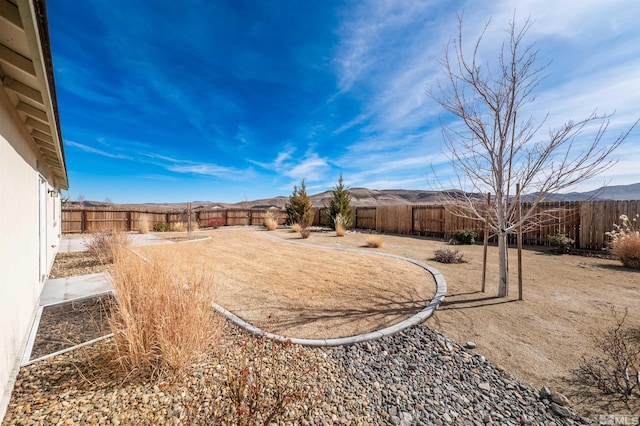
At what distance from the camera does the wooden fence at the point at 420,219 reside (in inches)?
300

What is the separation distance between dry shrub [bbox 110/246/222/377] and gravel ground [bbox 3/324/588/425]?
13cm

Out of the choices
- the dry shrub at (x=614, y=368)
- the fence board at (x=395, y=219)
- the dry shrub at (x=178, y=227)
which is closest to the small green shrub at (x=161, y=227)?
the dry shrub at (x=178, y=227)

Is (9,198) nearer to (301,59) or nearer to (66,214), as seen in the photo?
(301,59)

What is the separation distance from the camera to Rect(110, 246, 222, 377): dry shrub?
192 cm

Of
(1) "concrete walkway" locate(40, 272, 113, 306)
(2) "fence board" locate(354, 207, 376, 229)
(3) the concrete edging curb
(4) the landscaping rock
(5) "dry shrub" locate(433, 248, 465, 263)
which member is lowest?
(4) the landscaping rock

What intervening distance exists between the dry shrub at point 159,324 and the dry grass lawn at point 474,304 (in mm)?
932

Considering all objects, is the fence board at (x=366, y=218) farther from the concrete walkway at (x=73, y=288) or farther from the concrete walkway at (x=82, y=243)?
the concrete walkway at (x=73, y=288)

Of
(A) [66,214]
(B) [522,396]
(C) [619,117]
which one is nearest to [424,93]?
(C) [619,117]

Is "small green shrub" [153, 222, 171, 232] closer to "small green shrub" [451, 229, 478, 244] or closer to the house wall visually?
the house wall

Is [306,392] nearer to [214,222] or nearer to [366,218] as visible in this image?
[366,218]

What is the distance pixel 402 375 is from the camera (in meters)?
2.16

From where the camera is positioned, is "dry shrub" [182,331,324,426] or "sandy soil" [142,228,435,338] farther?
"sandy soil" [142,228,435,338]

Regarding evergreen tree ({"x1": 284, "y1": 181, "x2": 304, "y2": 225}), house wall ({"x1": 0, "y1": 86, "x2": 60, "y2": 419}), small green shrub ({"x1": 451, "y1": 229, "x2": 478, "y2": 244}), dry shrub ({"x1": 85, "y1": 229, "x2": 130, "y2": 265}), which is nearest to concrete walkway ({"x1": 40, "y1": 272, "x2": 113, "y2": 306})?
house wall ({"x1": 0, "y1": 86, "x2": 60, "y2": 419})

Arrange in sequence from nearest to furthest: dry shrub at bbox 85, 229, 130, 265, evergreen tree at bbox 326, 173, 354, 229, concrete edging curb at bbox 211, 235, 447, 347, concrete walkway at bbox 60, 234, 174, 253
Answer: concrete edging curb at bbox 211, 235, 447, 347
dry shrub at bbox 85, 229, 130, 265
concrete walkway at bbox 60, 234, 174, 253
evergreen tree at bbox 326, 173, 354, 229
